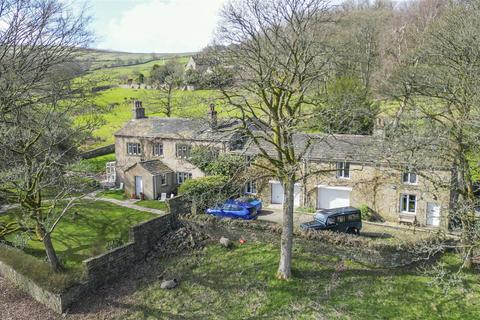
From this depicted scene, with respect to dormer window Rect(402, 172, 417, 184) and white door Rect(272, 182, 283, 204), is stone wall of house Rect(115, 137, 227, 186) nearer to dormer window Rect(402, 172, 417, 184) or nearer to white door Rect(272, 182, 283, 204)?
white door Rect(272, 182, 283, 204)

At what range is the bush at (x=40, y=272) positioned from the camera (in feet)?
58.8

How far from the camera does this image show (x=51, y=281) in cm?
1817

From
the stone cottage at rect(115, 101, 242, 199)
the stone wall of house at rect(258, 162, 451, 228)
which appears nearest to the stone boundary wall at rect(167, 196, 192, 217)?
the stone wall of house at rect(258, 162, 451, 228)

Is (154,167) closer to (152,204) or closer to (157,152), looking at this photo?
(157,152)

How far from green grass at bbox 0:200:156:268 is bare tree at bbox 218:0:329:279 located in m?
10.3

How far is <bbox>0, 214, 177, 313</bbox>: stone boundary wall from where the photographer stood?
17.8m

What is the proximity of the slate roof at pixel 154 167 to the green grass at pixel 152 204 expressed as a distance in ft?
7.90

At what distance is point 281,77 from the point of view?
20.5 m

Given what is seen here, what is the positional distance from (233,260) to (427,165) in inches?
396

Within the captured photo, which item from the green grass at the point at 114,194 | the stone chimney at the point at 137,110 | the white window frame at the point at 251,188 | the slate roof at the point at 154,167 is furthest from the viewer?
the stone chimney at the point at 137,110

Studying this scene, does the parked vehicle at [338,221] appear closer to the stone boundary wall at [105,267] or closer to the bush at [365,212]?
the bush at [365,212]

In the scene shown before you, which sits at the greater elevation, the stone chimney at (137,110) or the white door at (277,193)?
the stone chimney at (137,110)

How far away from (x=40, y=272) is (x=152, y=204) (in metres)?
14.2

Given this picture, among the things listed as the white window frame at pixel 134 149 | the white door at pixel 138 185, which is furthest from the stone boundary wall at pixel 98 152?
the white door at pixel 138 185
